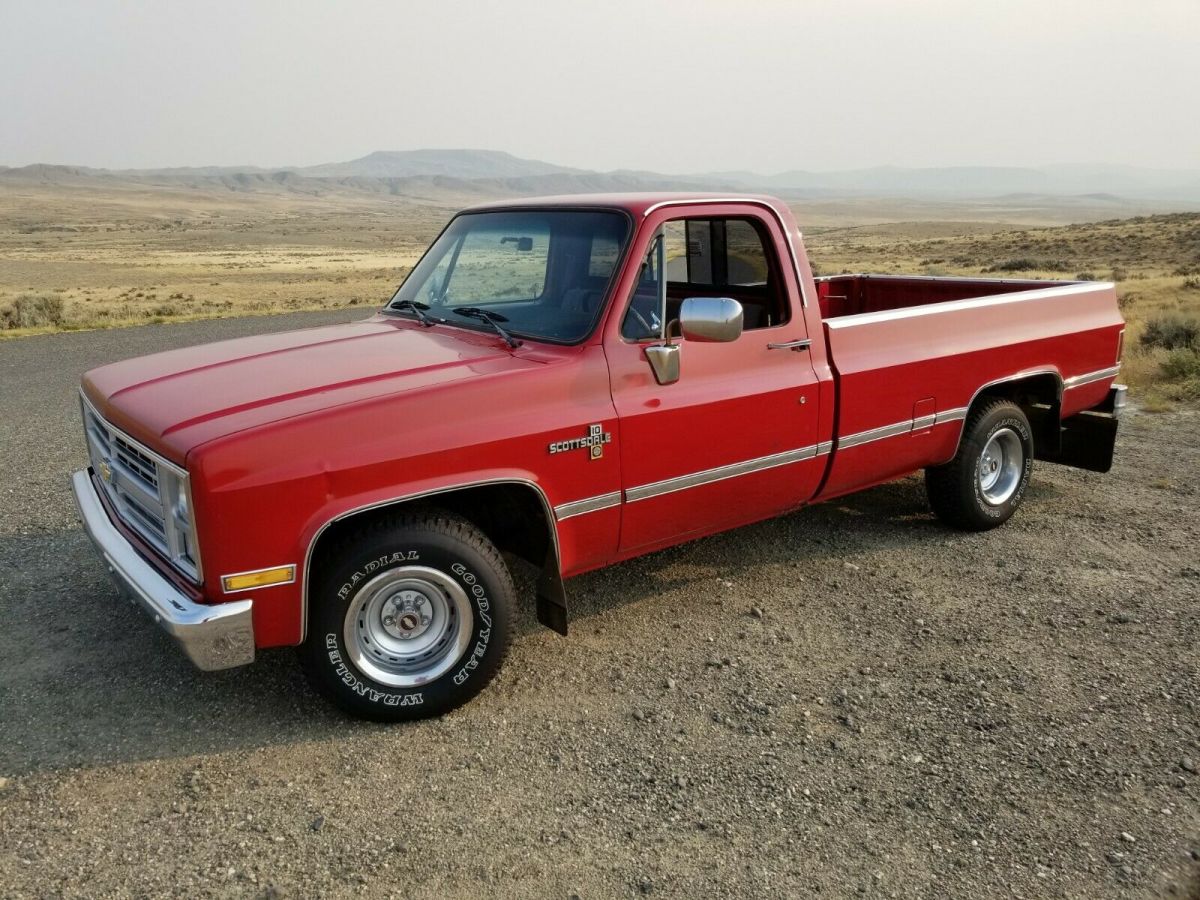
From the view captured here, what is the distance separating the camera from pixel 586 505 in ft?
12.6

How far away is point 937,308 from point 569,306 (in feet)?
7.24

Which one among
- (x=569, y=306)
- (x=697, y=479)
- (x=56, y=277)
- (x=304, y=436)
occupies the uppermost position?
(x=569, y=306)

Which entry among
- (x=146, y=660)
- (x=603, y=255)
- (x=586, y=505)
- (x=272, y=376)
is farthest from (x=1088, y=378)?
(x=146, y=660)

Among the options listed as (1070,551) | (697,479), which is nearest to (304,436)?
(697,479)

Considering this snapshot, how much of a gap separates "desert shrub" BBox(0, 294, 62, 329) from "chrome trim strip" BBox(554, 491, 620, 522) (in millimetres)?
18172

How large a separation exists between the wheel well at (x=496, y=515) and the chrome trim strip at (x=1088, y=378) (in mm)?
3737

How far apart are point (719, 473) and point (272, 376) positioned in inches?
77.1

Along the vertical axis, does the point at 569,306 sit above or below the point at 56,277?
above

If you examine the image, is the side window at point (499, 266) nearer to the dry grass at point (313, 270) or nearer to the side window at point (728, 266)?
the side window at point (728, 266)

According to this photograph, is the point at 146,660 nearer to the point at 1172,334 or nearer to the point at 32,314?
the point at 1172,334

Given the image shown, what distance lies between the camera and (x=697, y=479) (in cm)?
419

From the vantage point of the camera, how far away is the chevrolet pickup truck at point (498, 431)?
10.6 feet

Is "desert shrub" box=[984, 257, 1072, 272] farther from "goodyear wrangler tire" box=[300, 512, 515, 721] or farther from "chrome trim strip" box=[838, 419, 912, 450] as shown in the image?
"goodyear wrangler tire" box=[300, 512, 515, 721]

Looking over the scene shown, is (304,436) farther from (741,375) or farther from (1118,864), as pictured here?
(1118,864)
